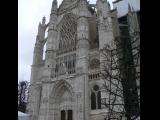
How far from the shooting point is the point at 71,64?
96.7 ft

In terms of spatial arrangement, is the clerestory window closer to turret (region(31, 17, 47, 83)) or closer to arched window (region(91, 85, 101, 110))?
arched window (region(91, 85, 101, 110))

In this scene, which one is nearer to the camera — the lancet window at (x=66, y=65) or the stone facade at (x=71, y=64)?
the stone facade at (x=71, y=64)

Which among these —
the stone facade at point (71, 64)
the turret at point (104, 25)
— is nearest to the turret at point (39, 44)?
the stone facade at point (71, 64)

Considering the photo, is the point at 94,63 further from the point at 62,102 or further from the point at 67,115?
the point at 67,115

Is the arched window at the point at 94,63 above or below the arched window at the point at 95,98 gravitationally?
above

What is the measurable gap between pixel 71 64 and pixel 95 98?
6072mm

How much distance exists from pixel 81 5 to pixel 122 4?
8.30 meters

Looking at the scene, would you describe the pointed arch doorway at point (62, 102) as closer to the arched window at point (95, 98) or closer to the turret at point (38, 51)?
the arched window at point (95, 98)

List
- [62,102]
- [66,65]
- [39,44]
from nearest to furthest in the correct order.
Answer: [62,102] < [66,65] < [39,44]

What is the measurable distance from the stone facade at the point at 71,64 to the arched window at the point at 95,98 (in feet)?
1.19

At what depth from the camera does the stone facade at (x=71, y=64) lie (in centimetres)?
2636

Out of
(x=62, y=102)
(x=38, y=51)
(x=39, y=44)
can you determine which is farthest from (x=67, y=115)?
(x=39, y=44)

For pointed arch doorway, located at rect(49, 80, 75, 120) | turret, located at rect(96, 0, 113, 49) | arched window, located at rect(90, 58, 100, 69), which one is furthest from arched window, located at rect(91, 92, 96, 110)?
turret, located at rect(96, 0, 113, 49)
